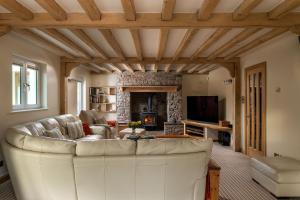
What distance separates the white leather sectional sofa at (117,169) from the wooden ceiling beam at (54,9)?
1.53m

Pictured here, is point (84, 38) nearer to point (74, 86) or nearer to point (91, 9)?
point (91, 9)

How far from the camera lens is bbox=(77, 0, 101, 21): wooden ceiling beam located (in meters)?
2.64

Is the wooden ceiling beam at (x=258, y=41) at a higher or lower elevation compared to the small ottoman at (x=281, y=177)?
higher

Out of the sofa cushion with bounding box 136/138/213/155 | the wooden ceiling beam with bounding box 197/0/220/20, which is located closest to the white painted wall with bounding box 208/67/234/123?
the wooden ceiling beam with bounding box 197/0/220/20

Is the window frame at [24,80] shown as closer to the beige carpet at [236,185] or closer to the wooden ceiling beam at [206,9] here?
the beige carpet at [236,185]

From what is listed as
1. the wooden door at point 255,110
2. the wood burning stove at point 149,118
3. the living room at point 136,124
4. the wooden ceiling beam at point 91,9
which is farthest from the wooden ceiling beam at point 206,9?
the wood burning stove at point 149,118

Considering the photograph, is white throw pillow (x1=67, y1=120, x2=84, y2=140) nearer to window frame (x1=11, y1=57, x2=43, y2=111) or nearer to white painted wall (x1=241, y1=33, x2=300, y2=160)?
window frame (x1=11, y1=57, x2=43, y2=111)

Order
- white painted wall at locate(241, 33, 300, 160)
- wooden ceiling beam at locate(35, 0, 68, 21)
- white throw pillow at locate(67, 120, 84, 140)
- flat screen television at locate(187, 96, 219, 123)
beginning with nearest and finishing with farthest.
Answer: wooden ceiling beam at locate(35, 0, 68, 21) < white painted wall at locate(241, 33, 300, 160) < white throw pillow at locate(67, 120, 84, 140) < flat screen television at locate(187, 96, 219, 123)

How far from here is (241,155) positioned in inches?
231

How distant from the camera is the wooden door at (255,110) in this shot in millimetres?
5041

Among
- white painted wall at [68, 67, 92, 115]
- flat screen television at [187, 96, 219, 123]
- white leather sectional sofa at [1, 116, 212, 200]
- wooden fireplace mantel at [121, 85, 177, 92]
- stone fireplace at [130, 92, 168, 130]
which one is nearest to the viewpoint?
white leather sectional sofa at [1, 116, 212, 200]

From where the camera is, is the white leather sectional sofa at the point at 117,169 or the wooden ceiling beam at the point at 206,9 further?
the wooden ceiling beam at the point at 206,9

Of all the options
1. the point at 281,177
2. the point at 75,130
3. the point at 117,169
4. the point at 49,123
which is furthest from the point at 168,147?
the point at 75,130

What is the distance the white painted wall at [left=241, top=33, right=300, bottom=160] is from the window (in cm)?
492
